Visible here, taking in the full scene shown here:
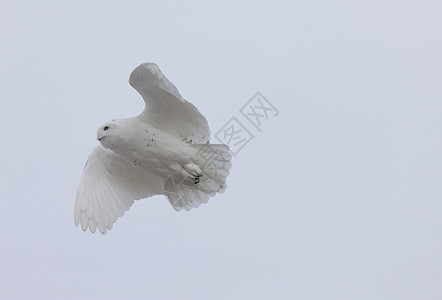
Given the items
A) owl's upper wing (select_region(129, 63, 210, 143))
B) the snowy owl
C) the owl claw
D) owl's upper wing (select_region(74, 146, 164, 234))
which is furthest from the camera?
owl's upper wing (select_region(74, 146, 164, 234))

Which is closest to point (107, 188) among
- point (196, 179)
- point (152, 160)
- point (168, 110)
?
point (152, 160)

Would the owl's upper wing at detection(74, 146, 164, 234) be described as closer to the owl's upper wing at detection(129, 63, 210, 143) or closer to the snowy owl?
the snowy owl

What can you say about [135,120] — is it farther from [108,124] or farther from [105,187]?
[105,187]

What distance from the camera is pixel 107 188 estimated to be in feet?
44.1

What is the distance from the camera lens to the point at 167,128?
13.0 meters

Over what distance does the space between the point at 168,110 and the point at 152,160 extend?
0.77 m

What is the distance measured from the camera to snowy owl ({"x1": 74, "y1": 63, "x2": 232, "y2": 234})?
12.6 metres

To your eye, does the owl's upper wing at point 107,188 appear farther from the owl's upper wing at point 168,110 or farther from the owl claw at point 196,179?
the owl's upper wing at point 168,110

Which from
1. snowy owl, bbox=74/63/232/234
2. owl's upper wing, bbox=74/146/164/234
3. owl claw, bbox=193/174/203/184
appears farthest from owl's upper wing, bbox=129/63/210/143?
owl's upper wing, bbox=74/146/164/234

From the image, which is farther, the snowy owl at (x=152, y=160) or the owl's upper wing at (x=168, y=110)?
the snowy owl at (x=152, y=160)

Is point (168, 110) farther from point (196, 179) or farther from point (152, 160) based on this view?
point (196, 179)

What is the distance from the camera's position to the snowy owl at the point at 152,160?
1259 cm

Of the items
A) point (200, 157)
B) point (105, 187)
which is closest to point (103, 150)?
point (105, 187)

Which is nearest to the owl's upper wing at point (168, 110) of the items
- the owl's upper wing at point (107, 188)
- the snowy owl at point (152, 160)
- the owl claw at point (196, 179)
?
the snowy owl at point (152, 160)
